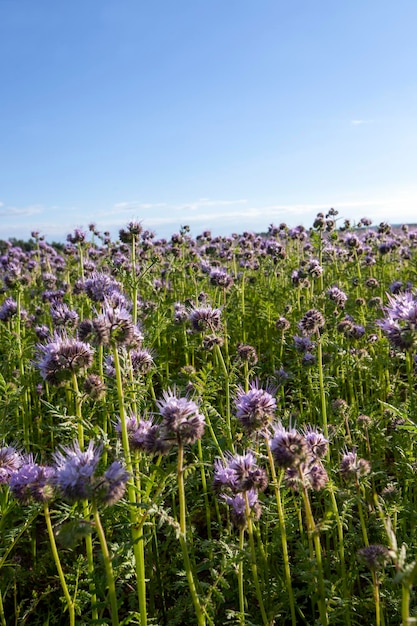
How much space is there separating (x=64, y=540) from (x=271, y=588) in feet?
5.78

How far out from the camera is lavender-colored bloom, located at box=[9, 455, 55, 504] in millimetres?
2668

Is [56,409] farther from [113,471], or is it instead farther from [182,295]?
[182,295]

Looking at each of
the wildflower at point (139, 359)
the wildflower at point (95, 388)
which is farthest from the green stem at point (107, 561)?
the wildflower at point (139, 359)

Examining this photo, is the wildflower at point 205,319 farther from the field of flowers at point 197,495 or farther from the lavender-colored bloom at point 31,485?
the lavender-colored bloom at point 31,485

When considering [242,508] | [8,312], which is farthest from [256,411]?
[8,312]

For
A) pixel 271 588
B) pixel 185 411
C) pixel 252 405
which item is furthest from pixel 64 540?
pixel 271 588

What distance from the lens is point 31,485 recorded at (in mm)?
2693

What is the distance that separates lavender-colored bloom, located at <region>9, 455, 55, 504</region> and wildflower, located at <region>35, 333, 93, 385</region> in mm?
514

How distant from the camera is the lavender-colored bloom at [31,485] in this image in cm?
267

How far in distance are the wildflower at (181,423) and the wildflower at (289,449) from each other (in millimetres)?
393

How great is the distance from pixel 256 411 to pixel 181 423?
558mm

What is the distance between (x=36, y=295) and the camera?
9625 millimetres

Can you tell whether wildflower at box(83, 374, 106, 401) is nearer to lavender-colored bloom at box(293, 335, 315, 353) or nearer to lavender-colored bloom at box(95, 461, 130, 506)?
lavender-colored bloom at box(95, 461, 130, 506)

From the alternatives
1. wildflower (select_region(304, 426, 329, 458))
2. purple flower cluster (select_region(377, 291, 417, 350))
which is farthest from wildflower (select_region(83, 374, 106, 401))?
purple flower cluster (select_region(377, 291, 417, 350))
